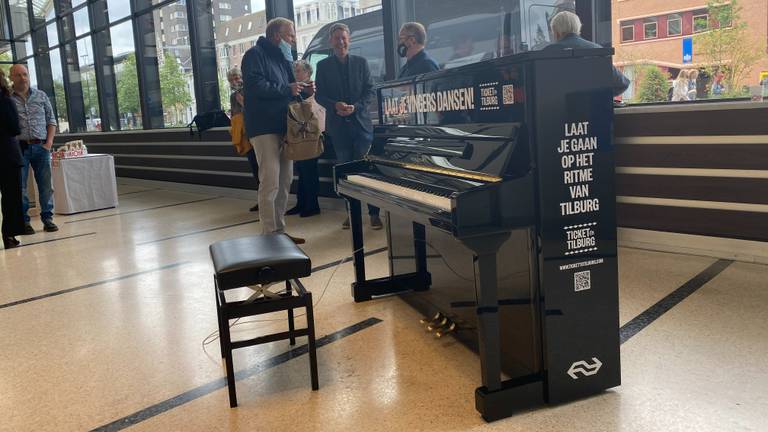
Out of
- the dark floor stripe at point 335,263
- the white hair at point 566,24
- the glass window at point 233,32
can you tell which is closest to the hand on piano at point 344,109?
the dark floor stripe at point 335,263

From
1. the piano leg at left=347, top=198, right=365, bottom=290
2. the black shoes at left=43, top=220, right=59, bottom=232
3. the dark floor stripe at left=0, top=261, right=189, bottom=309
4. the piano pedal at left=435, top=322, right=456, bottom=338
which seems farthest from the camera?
the black shoes at left=43, top=220, right=59, bottom=232

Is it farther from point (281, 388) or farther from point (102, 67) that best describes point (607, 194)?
point (102, 67)

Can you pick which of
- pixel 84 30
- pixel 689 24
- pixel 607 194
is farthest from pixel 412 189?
pixel 84 30

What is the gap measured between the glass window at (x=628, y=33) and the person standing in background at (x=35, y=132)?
15.9 ft

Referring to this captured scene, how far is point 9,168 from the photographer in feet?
16.0

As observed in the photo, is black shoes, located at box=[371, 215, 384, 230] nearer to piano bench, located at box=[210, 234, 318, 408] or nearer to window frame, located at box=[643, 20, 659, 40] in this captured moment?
window frame, located at box=[643, 20, 659, 40]

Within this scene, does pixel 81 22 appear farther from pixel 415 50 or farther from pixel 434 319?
pixel 434 319

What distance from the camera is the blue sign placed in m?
3.77

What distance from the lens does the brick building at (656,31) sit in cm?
373

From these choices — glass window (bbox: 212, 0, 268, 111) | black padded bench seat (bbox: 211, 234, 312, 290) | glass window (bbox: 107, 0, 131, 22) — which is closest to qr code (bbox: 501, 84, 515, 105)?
black padded bench seat (bbox: 211, 234, 312, 290)

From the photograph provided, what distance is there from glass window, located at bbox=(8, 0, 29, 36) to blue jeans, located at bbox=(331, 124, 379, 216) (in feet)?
36.5

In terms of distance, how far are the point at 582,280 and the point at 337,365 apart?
98 centimetres

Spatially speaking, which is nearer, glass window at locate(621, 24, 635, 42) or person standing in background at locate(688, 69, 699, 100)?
person standing in background at locate(688, 69, 699, 100)

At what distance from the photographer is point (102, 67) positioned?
34.4 ft
